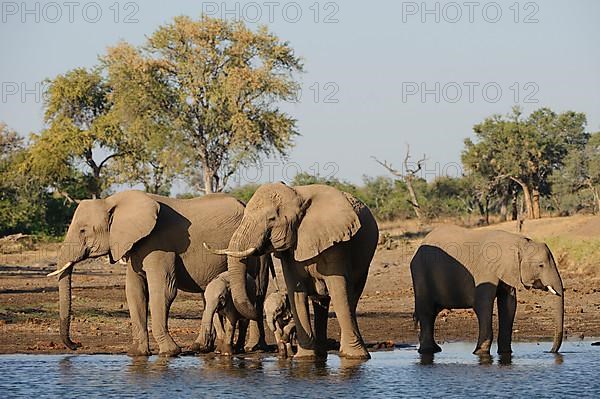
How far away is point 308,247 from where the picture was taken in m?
15.0

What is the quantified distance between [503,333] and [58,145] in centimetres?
4444

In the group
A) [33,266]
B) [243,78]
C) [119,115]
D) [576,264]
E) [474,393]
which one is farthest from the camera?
[119,115]

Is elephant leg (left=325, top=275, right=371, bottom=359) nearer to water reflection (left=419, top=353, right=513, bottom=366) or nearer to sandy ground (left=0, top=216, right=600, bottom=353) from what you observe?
water reflection (left=419, top=353, right=513, bottom=366)

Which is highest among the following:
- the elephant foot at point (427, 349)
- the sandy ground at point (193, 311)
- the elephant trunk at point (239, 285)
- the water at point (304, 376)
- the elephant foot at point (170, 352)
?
the elephant trunk at point (239, 285)

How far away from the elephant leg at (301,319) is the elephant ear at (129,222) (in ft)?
6.57

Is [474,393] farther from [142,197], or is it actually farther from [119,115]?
[119,115]

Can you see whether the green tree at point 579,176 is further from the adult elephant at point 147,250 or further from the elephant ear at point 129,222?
the elephant ear at point 129,222

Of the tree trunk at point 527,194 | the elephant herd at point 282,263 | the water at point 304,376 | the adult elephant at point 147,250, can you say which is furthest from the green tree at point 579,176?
the adult elephant at point 147,250

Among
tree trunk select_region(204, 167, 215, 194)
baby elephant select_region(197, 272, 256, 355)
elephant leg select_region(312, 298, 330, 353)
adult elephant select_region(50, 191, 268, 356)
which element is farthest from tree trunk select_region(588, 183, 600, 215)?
baby elephant select_region(197, 272, 256, 355)

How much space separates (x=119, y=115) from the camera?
2189 inches

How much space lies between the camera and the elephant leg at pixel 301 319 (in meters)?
15.5

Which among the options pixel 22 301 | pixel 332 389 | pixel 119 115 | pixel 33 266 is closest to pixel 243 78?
pixel 119 115

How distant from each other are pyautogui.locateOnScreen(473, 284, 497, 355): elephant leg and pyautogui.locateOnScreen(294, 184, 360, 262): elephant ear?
2421 mm

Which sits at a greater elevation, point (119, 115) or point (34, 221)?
point (119, 115)
